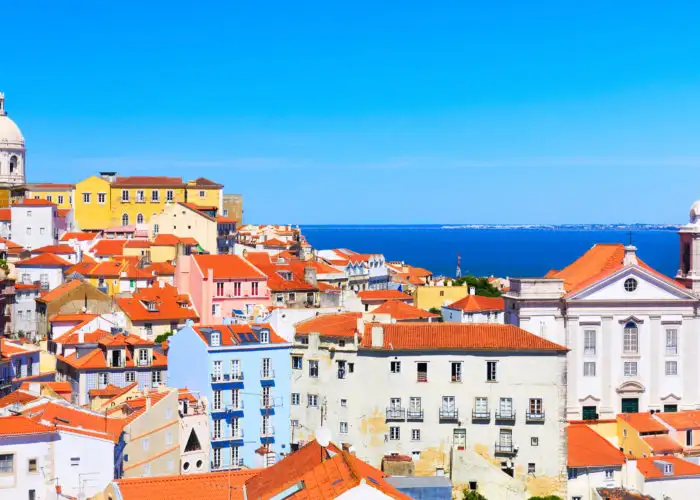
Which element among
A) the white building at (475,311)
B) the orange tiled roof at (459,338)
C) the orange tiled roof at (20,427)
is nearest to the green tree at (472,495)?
the orange tiled roof at (459,338)

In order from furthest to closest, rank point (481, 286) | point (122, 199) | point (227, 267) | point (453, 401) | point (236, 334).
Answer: point (122, 199) < point (481, 286) < point (227, 267) < point (236, 334) < point (453, 401)

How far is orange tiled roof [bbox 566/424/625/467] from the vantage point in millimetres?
44344

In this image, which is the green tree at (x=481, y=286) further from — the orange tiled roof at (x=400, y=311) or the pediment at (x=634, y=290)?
the pediment at (x=634, y=290)

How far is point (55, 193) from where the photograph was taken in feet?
354

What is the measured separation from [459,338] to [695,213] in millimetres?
17983

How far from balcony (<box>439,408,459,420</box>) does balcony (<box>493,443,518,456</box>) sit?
2.06m

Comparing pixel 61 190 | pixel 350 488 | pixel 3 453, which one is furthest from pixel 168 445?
pixel 61 190

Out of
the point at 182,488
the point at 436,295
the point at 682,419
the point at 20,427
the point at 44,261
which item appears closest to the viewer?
the point at 182,488

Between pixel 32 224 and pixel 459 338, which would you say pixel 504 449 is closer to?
pixel 459 338

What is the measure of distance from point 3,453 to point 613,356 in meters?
31.2

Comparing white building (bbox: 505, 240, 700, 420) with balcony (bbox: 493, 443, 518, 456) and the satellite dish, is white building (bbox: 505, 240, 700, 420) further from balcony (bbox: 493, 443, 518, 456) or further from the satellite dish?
the satellite dish

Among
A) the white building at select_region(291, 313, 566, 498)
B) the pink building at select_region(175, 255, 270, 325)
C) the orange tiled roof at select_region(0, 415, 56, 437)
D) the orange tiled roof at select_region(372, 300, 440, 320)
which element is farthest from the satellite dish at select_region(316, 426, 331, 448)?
the pink building at select_region(175, 255, 270, 325)

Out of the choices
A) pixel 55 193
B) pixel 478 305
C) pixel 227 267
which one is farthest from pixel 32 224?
pixel 478 305

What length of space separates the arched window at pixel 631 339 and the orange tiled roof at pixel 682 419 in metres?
3.92
